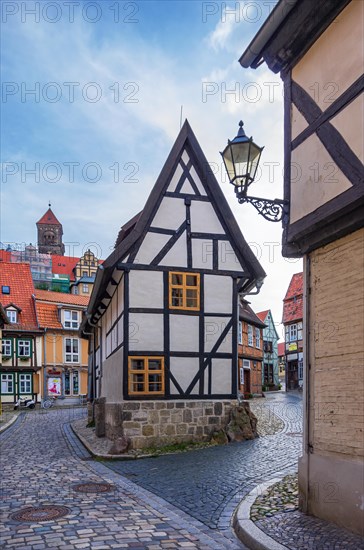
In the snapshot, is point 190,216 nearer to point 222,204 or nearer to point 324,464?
point 222,204

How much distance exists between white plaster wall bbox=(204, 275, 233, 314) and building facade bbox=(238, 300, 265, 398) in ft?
66.1

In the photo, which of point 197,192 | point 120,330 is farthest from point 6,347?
point 197,192

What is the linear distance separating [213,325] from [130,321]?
237cm

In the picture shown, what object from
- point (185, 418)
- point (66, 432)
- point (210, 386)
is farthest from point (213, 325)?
point (66, 432)

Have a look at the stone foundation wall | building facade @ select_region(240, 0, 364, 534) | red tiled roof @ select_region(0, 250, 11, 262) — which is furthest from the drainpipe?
red tiled roof @ select_region(0, 250, 11, 262)

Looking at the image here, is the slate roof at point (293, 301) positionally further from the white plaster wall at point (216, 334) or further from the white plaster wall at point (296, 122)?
the white plaster wall at point (296, 122)

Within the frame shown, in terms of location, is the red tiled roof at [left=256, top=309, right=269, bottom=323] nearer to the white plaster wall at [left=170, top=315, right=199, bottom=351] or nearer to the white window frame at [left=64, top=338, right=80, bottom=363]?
the white window frame at [left=64, top=338, right=80, bottom=363]

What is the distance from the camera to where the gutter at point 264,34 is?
632 cm

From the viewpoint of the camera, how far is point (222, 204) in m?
14.9

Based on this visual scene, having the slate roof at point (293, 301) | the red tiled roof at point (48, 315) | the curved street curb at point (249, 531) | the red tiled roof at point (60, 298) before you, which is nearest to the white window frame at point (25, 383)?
the red tiled roof at point (48, 315)

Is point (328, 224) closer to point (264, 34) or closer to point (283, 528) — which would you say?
point (264, 34)

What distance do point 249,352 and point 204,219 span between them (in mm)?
24143

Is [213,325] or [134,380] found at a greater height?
[213,325]

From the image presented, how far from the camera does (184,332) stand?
46.5 feet
